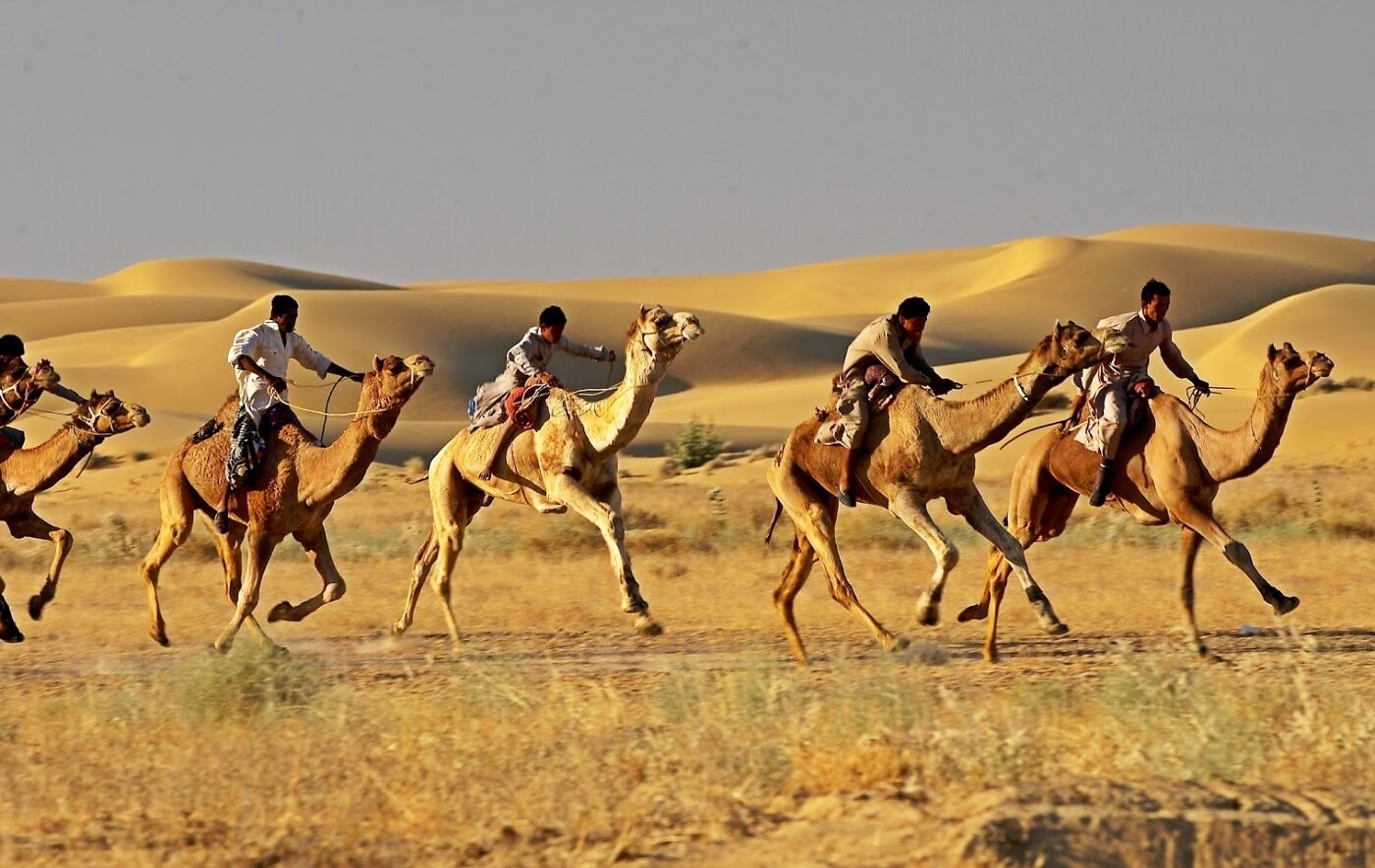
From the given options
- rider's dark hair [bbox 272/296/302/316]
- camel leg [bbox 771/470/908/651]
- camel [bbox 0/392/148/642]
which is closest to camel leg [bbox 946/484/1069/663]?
camel leg [bbox 771/470/908/651]

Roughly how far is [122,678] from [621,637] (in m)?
3.77

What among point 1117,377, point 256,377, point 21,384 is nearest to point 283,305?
point 256,377

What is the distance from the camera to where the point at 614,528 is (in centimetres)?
1308

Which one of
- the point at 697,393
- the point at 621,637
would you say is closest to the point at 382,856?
the point at 621,637

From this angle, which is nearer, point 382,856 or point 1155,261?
point 382,856

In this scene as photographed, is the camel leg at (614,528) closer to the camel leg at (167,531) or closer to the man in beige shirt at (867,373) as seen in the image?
the man in beige shirt at (867,373)

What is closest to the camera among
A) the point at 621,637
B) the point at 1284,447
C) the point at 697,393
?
the point at 621,637

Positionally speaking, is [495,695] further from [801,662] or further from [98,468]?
[98,468]

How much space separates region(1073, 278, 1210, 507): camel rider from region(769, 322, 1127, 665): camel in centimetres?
88

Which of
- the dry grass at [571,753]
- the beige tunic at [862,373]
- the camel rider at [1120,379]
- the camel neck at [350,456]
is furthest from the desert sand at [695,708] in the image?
the beige tunic at [862,373]

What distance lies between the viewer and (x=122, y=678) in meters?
12.9

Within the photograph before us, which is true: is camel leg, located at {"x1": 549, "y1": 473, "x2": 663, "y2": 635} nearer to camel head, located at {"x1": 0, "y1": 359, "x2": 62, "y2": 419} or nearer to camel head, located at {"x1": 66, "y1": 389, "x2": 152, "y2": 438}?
camel head, located at {"x1": 66, "y1": 389, "x2": 152, "y2": 438}

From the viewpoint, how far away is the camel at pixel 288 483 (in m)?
12.8

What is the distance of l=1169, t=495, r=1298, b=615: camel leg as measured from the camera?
12203 mm
